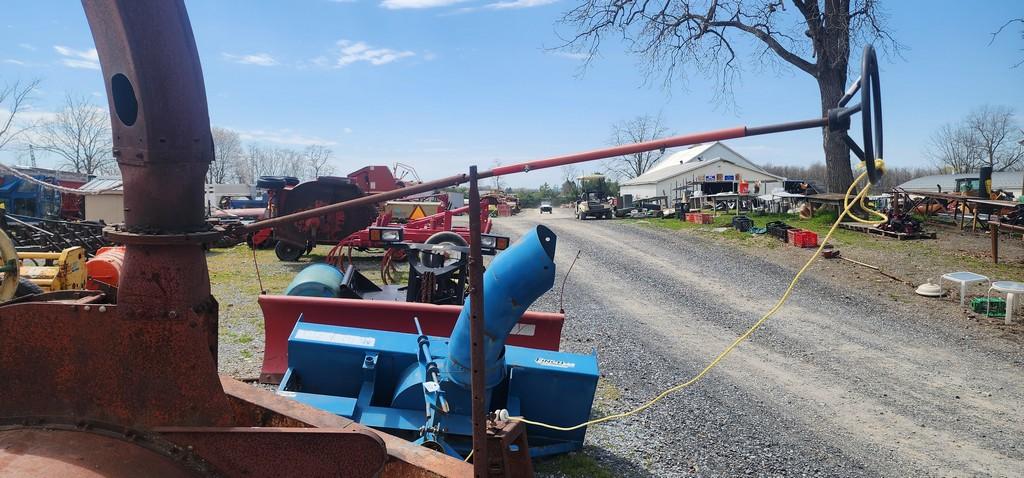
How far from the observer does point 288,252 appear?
54.0 feet

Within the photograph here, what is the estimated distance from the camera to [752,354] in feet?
26.4

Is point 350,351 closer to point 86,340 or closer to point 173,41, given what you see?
point 86,340

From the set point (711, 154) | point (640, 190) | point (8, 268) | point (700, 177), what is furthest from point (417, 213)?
point (711, 154)

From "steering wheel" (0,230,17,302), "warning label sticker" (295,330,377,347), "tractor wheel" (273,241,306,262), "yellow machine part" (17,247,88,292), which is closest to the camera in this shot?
"warning label sticker" (295,330,377,347)

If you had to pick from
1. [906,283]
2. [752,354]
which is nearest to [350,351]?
[752,354]

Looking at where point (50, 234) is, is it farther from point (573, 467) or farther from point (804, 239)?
point (804, 239)

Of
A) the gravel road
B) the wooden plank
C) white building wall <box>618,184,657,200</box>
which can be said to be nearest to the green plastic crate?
the gravel road

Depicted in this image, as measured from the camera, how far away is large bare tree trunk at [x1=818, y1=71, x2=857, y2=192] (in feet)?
65.2

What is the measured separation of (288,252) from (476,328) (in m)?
15.3

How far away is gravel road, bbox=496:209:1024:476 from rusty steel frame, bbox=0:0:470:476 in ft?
10.2

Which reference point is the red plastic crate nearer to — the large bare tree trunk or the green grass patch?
the large bare tree trunk

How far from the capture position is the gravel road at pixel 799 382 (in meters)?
4.96

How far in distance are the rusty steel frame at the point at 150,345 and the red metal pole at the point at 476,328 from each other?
37cm

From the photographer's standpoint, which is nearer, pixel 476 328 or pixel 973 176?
pixel 476 328
